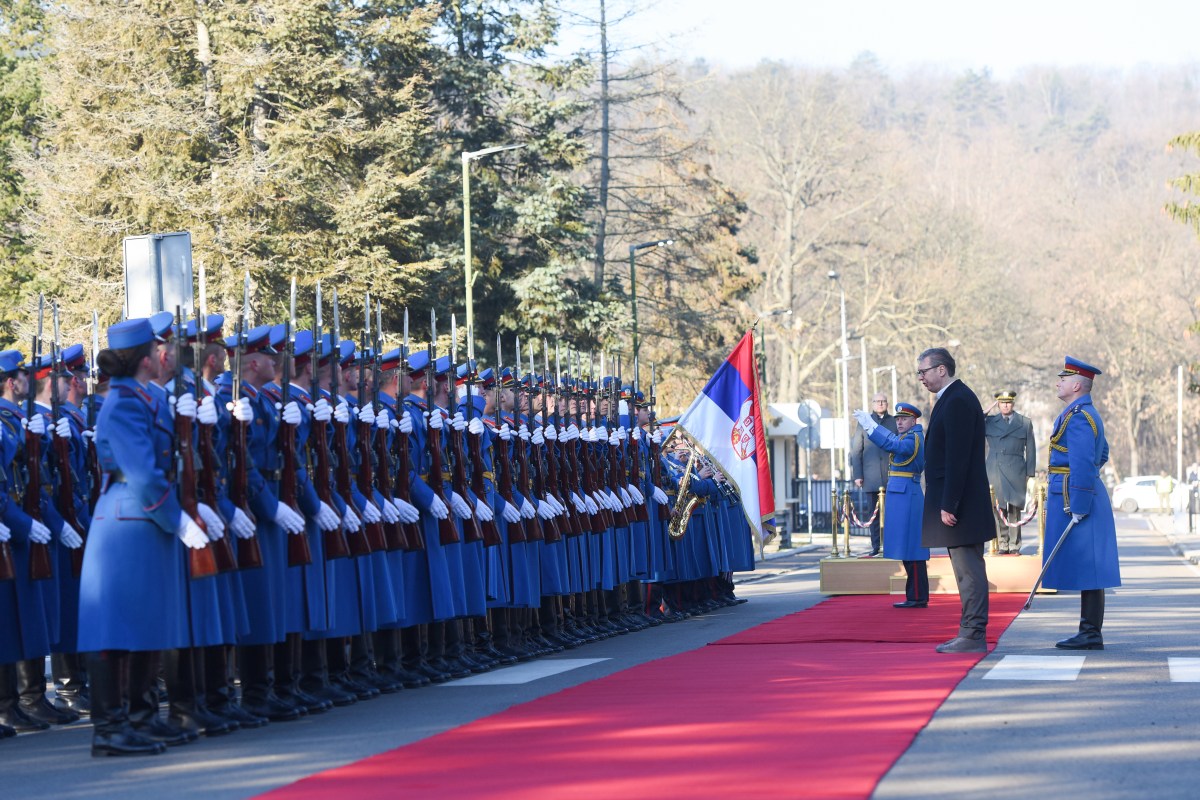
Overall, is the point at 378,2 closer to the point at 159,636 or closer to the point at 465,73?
the point at 465,73

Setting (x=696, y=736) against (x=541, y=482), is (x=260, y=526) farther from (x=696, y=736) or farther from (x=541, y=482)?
(x=541, y=482)

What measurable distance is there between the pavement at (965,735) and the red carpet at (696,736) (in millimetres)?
149

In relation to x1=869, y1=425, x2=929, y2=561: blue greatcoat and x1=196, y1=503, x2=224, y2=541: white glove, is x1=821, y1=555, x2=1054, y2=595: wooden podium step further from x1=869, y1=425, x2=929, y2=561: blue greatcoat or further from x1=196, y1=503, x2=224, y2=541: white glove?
x1=196, y1=503, x2=224, y2=541: white glove

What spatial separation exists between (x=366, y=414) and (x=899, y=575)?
9.65 m

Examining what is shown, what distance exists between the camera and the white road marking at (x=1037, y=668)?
35.9 ft

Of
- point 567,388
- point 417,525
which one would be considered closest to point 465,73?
point 567,388

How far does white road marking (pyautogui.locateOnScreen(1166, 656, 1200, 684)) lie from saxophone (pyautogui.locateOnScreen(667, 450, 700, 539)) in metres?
5.58

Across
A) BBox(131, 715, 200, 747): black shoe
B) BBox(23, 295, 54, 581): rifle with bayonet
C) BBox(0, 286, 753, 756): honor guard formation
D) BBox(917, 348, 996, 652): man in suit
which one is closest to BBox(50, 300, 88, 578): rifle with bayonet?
BBox(0, 286, 753, 756): honor guard formation

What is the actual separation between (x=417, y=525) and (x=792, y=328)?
5234cm

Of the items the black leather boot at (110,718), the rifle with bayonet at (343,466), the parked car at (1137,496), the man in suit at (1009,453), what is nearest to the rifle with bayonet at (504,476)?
the rifle with bayonet at (343,466)

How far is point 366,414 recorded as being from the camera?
35.0ft

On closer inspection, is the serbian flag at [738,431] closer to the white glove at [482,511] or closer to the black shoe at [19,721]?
the white glove at [482,511]

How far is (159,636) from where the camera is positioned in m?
8.54

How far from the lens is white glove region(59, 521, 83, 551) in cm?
1009
